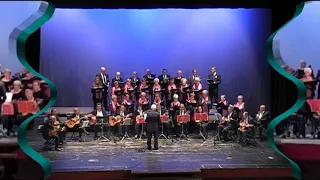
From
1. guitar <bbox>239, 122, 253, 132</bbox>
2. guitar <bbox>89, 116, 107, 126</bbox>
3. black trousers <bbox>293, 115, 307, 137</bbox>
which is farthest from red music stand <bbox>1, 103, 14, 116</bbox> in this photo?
guitar <bbox>239, 122, 253, 132</bbox>

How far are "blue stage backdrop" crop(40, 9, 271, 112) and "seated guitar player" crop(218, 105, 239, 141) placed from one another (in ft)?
5.54

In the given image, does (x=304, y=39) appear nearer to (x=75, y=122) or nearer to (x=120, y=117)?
(x=120, y=117)

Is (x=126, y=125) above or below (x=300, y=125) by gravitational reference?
below

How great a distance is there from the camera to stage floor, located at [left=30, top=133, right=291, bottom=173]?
7.00 metres

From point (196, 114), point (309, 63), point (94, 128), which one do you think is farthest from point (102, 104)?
point (309, 63)

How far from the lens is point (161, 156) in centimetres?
796

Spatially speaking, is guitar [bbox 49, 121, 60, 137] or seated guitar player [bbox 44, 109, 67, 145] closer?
guitar [bbox 49, 121, 60, 137]

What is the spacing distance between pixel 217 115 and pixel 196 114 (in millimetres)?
464

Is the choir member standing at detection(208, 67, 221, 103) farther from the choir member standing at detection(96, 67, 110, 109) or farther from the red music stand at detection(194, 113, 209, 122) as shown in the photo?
the choir member standing at detection(96, 67, 110, 109)

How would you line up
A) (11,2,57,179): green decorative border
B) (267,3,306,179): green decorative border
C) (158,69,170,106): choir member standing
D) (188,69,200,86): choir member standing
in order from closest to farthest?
1. (11,2,57,179): green decorative border
2. (267,3,306,179): green decorative border
3. (158,69,170,106): choir member standing
4. (188,69,200,86): choir member standing

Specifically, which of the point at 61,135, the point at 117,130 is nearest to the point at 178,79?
the point at 117,130

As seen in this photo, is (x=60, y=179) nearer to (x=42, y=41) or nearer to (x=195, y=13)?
(x=42, y=41)

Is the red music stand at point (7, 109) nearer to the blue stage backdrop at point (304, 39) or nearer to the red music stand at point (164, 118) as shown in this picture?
the blue stage backdrop at point (304, 39)

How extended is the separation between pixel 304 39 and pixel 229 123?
8.83 feet
